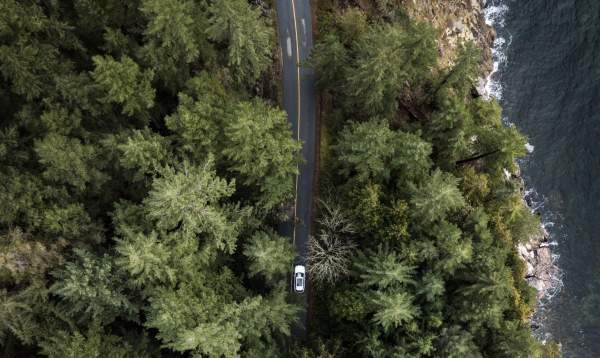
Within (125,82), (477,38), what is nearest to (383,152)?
(125,82)

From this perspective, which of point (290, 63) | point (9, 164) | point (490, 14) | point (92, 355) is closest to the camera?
point (92, 355)

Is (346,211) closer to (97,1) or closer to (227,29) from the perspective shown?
(227,29)

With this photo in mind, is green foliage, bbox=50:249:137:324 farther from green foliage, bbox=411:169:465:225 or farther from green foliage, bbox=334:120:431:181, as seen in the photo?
green foliage, bbox=411:169:465:225

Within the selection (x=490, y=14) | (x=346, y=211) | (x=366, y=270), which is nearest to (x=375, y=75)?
(x=346, y=211)

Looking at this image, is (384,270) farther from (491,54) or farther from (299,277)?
(491,54)

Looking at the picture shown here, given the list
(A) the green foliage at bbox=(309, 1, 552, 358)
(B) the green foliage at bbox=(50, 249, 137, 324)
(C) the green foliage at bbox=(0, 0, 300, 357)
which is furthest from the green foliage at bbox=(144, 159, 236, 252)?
(A) the green foliage at bbox=(309, 1, 552, 358)

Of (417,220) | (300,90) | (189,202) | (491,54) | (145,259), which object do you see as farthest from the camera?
(491,54)
